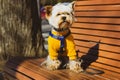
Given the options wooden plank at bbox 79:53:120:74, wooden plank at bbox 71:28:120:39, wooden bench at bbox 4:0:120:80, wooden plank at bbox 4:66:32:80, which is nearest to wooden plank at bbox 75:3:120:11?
wooden bench at bbox 4:0:120:80

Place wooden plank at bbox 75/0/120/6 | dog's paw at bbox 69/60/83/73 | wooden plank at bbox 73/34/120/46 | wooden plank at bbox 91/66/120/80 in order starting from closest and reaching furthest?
wooden plank at bbox 91/66/120/80, dog's paw at bbox 69/60/83/73, wooden plank at bbox 73/34/120/46, wooden plank at bbox 75/0/120/6

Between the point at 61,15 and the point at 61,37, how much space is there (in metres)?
0.31

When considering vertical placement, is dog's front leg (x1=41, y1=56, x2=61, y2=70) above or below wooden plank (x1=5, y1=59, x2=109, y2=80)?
above

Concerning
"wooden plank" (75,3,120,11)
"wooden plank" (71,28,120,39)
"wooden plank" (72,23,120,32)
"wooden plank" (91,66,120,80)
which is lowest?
"wooden plank" (91,66,120,80)

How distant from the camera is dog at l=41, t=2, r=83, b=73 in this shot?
421 centimetres

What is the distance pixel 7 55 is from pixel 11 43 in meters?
0.24

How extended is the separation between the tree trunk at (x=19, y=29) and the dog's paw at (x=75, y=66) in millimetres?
1836

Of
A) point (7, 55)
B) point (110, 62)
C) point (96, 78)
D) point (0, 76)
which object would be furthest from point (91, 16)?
point (0, 76)

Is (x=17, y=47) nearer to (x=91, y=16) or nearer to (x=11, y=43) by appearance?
(x=11, y=43)

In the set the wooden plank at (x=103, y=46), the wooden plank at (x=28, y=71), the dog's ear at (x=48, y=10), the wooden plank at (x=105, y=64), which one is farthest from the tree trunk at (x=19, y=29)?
the wooden plank at (x=105, y=64)

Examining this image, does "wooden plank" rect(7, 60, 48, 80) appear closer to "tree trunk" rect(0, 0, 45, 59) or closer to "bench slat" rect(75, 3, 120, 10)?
"tree trunk" rect(0, 0, 45, 59)

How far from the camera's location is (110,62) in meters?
4.42

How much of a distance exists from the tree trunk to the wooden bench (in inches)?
35.1

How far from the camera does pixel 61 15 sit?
4.19 meters
